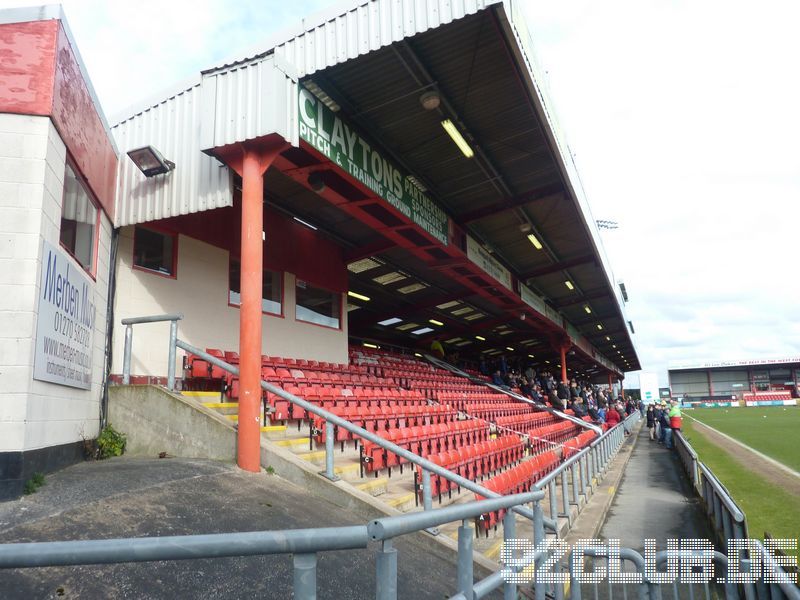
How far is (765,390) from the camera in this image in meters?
94.5

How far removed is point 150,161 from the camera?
26.9ft

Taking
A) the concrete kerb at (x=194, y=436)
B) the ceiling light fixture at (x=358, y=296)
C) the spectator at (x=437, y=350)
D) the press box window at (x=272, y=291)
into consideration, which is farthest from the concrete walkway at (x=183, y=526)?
the spectator at (x=437, y=350)

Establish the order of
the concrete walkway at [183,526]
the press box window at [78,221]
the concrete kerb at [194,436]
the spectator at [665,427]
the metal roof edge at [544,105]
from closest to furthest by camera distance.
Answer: the concrete walkway at [183,526] → the concrete kerb at [194,436] → the press box window at [78,221] → the metal roof edge at [544,105] → the spectator at [665,427]

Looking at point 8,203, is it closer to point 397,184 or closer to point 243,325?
point 243,325

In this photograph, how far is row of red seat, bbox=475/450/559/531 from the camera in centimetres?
721

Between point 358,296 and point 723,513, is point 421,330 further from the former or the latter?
point 723,513

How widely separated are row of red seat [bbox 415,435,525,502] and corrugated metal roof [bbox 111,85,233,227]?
4.74 metres

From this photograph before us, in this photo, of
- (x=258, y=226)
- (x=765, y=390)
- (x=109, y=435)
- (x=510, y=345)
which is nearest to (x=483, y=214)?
(x=258, y=226)

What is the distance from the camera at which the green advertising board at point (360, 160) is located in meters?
7.92

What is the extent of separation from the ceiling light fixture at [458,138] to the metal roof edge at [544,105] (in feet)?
4.95

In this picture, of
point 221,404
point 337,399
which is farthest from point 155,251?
point 337,399

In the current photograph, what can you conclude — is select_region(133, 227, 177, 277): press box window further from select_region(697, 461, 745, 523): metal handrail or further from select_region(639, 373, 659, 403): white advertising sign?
select_region(639, 373, 659, 403): white advertising sign

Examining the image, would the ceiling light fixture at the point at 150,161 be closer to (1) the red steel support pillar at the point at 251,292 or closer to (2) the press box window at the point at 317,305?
(1) the red steel support pillar at the point at 251,292

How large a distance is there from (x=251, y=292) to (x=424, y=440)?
12.6 ft
